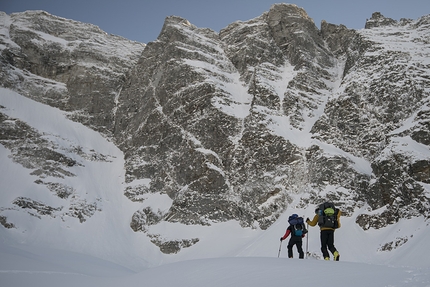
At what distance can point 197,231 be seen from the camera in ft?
131

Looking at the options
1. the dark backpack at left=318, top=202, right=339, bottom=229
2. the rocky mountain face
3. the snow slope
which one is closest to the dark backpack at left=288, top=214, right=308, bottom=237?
the dark backpack at left=318, top=202, right=339, bottom=229

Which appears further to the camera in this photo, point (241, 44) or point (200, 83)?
point (241, 44)

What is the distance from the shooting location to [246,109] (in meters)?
50.9

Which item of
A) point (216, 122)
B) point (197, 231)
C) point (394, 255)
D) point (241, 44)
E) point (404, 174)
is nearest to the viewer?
point (394, 255)

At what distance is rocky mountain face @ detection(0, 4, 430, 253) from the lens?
37375mm

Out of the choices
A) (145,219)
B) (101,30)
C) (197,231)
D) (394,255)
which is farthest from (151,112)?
(394,255)

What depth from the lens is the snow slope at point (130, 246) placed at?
778 centimetres

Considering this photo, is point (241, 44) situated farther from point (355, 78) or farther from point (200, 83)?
point (355, 78)

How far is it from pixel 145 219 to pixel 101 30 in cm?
4826

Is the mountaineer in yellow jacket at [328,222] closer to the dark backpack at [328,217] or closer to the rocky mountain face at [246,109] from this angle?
the dark backpack at [328,217]

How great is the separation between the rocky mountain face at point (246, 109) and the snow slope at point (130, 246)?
149 cm

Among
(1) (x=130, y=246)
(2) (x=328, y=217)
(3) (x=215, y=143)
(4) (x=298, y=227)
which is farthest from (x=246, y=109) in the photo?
(2) (x=328, y=217)

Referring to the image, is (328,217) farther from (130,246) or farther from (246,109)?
(246,109)

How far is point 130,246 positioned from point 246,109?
22323 mm
